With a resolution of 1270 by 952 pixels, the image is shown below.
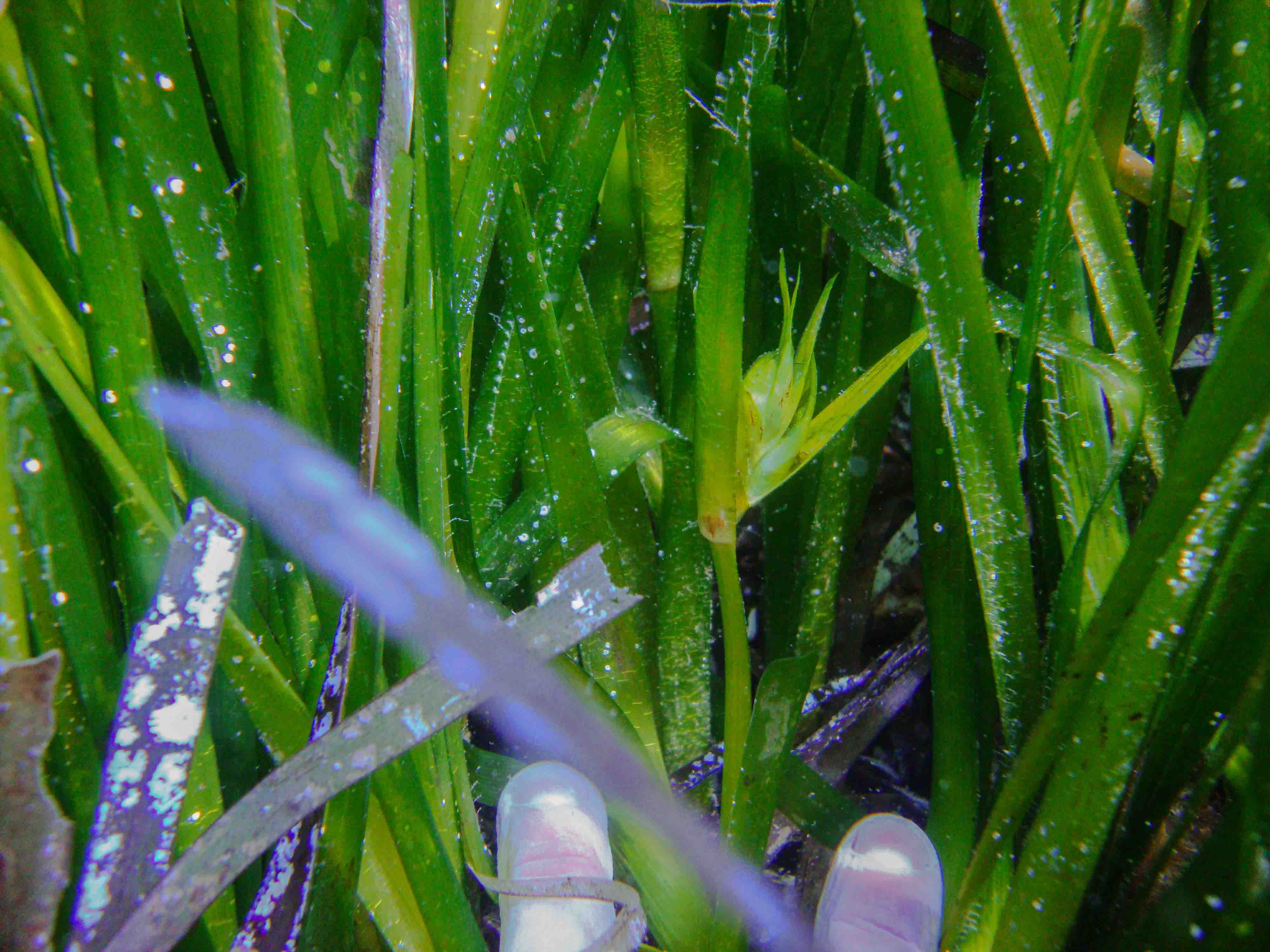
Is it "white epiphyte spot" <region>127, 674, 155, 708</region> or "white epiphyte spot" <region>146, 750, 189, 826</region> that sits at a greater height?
"white epiphyte spot" <region>127, 674, 155, 708</region>

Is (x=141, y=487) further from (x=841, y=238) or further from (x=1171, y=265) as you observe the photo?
(x=1171, y=265)

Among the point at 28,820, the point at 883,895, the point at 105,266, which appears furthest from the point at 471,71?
the point at 883,895

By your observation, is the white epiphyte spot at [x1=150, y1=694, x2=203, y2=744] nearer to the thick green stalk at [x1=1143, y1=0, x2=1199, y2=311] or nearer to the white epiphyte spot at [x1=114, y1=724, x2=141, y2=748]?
the white epiphyte spot at [x1=114, y1=724, x2=141, y2=748]

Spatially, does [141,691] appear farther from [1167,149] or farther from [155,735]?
[1167,149]

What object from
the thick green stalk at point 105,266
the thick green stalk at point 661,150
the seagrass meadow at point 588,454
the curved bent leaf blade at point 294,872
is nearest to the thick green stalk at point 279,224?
the seagrass meadow at point 588,454

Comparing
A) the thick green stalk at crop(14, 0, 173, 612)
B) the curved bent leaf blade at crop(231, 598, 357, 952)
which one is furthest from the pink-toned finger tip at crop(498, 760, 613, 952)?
→ the thick green stalk at crop(14, 0, 173, 612)

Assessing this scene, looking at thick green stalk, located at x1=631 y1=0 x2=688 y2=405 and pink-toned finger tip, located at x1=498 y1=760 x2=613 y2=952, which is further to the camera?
thick green stalk, located at x1=631 y1=0 x2=688 y2=405

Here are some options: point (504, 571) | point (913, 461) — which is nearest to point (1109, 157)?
point (913, 461)
